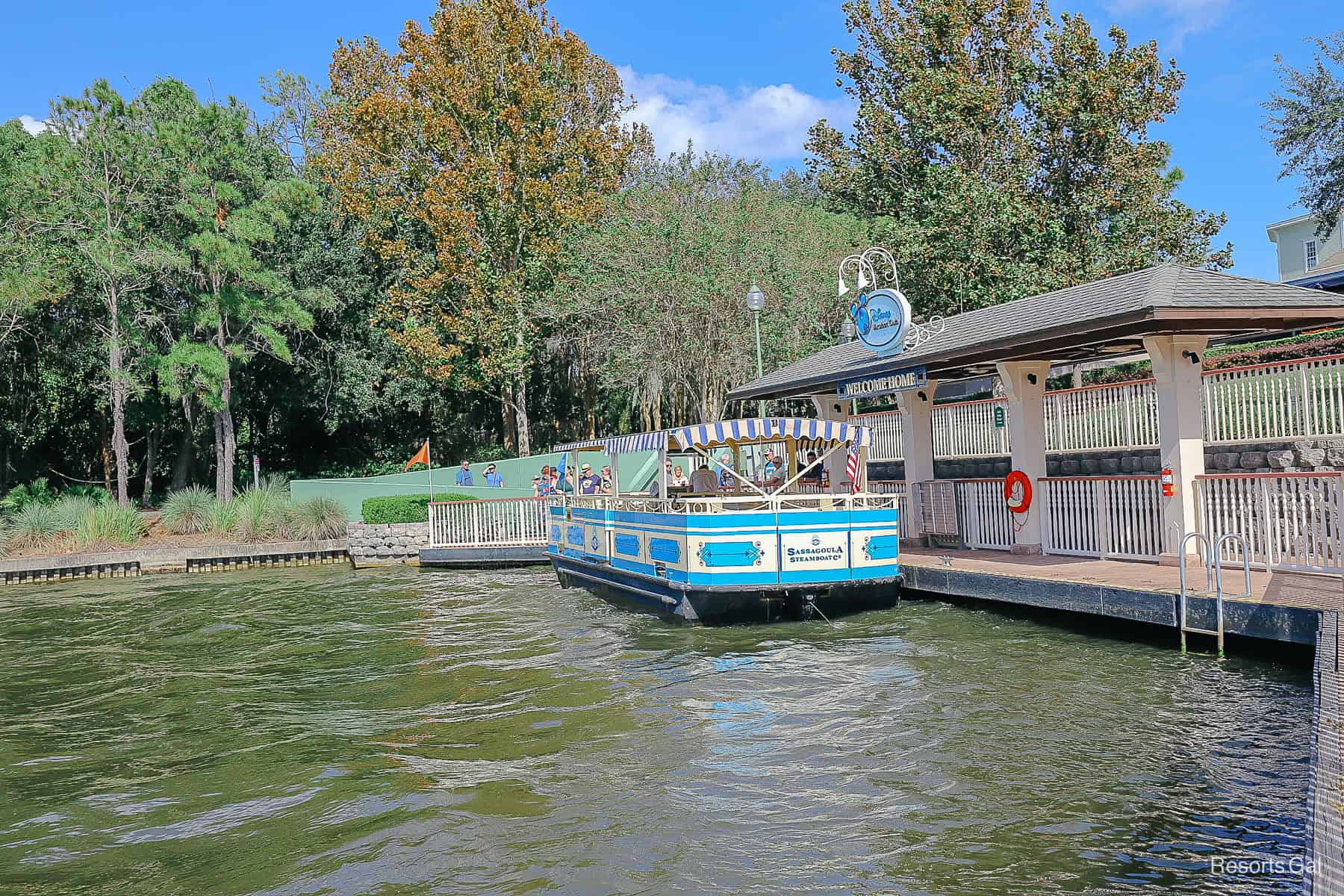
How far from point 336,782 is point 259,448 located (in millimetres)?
35577

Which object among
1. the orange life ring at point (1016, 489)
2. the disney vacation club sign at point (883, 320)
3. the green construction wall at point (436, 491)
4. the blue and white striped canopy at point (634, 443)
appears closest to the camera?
the blue and white striped canopy at point (634, 443)

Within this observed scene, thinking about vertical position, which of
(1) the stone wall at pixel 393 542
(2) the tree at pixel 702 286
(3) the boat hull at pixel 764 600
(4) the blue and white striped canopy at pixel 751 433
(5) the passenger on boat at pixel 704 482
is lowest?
(3) the boat hull at pixel 764 600

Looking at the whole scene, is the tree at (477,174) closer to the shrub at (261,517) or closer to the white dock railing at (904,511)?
the shrub at (261,517)

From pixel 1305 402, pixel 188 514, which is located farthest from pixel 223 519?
pixel 1305 402

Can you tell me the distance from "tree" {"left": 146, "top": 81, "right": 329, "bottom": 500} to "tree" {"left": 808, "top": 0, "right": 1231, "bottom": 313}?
18.2m

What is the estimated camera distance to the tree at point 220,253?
3027 cm

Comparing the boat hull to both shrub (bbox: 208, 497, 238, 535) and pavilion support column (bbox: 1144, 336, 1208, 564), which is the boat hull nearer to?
pavilion support column (bbox: 1144, 336, 1208, 564)

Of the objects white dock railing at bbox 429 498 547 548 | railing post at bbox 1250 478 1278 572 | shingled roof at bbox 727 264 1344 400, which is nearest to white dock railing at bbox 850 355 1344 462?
shingled roof at bbox 727 264 1344 400

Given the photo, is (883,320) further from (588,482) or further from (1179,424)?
(1179,424)

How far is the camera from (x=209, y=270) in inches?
1223

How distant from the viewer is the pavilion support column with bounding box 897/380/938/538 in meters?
18.5

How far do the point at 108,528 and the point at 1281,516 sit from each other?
25617 mm

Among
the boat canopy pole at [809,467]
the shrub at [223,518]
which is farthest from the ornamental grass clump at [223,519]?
the boat canopy pole at [809,467]

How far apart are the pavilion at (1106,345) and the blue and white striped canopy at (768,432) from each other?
6.89ft
